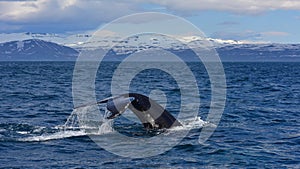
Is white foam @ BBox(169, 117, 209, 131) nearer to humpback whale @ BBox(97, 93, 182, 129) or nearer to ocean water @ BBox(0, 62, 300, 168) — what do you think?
ocean water @ BBox(0, 62, 300, 168)

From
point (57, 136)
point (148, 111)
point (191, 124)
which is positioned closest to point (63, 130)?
point (57, 136)

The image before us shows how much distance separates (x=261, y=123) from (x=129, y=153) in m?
7.69

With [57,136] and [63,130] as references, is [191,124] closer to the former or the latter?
[63,130]

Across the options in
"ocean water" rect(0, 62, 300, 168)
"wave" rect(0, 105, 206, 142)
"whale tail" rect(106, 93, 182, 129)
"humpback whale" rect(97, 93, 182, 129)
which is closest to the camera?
"ocean water" rect(0, 62, 300, 168)

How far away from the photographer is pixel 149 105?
14414mm

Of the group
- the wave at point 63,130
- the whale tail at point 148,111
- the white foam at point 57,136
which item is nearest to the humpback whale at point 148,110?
the whale tail at point 148,111

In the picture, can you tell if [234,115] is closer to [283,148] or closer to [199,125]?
[199,125]

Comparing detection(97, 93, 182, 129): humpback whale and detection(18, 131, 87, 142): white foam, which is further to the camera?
detection(18, 131, 87, 142): white foam

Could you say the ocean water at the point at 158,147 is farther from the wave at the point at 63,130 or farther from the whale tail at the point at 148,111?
the whale tail at the point at 148,111

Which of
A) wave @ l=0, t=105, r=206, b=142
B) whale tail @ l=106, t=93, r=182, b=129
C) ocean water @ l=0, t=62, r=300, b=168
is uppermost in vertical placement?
whale tail @ l=106, t=93, r=182, b=129

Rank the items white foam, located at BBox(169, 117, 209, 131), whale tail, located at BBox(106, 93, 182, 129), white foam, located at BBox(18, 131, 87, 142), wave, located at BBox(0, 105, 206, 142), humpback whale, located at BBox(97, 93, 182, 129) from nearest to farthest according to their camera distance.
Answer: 1. humpback whale, located at BBox(97, 93, 182, 129)
2. whale tail, located at BBox(106, 93, 182, 129)
3. white foam, located at BBox(18, 131, 87, 142)
4. wave, located at BBox(0, 105, 206, 142)
5. white foam, located at BBox(169, 117, 209, 131)

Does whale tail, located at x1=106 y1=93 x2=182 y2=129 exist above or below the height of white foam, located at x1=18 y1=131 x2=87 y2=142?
above

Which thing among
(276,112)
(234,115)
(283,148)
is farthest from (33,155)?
(276,112)

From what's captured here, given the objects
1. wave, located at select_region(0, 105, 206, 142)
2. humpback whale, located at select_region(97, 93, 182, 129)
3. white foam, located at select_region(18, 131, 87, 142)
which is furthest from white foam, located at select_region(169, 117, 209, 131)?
white foam, located at select_region(18, 131, 87, 142)
